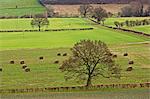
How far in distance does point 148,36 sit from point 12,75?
1556 inches

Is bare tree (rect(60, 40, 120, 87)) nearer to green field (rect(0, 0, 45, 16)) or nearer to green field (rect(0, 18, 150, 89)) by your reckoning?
green field (rect(0, 18, 150, 89))

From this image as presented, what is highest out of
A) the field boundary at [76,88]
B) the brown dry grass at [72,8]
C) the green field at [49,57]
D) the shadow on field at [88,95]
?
the shadow on field at [88,95]

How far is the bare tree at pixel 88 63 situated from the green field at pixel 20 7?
9972 cm

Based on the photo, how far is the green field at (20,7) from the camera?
143 metres

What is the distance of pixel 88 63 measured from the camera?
41000 mm

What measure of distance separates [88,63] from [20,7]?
377 ft

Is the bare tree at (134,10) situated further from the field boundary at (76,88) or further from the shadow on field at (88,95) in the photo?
the shadow on field at (88,95)

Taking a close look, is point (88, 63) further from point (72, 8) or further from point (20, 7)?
point (72, 8)

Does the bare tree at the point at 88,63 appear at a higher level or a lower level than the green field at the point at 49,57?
higher

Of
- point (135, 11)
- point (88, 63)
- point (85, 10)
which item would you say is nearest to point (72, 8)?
point (85, 10)

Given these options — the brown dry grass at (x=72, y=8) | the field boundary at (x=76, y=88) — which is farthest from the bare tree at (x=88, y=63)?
the brown dry grass at (x=72, y=8)

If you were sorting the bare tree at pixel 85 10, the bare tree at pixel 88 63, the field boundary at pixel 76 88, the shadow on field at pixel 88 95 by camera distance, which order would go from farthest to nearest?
the bare tree at pixel 85 10
the bare tree at pixel 88 63
the field boundary at pixel 76 88
the shadow on field at pixel 88 95

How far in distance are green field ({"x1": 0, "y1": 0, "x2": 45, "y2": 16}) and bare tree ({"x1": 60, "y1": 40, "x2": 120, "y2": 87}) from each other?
99.7 metres

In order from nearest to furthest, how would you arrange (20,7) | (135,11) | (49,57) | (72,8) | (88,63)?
(88,63) → (49,57) → (135,11) → (20,7) → (72,8)
